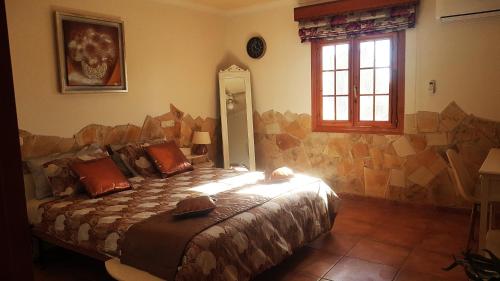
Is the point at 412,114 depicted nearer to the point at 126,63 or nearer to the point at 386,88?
the point at 386,88

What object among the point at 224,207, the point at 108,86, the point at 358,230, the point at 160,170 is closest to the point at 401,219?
the point at 358,230

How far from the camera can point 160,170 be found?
3.83 metres

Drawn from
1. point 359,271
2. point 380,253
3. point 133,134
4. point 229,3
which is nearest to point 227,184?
point 359,271

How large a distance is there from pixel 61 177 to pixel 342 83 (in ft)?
10.3

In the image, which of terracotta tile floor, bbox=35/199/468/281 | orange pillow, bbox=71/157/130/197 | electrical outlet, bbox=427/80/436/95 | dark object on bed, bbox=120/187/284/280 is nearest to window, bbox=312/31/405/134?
electrical outlet, bbox=427/80/436/95

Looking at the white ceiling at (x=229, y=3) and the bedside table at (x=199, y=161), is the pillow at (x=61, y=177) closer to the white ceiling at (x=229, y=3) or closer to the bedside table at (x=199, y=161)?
the bedside table at (x=199, y=161)

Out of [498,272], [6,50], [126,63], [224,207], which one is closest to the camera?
[6,50]

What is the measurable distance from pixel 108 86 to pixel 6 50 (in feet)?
11.5

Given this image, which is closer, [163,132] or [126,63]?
[126,63]

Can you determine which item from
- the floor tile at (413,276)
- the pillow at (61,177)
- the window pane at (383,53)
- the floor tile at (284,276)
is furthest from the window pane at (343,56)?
the pillow at (61,177)

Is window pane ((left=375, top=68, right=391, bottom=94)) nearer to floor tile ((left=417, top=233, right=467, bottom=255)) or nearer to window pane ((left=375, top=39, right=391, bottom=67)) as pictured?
window pane ((left=375, top=39, right=391, bottom=67))

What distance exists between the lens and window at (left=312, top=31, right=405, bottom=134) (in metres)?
4.16

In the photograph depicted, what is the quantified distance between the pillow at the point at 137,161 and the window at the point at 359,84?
2.10 meters

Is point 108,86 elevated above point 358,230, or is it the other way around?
point 108,86
